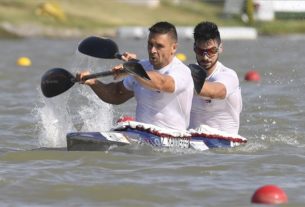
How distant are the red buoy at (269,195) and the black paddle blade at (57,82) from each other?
2.86 meters

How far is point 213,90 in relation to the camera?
10.0 m

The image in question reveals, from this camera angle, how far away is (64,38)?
135 feet

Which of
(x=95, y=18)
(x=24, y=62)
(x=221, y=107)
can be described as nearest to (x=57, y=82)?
(x=221, y=107)

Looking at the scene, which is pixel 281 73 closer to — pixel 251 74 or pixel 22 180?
pixel 251 74

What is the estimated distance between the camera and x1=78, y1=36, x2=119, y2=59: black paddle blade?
33.3ft

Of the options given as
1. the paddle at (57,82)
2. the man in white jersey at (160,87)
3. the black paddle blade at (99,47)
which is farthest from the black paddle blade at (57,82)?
the black paddle blade at (99,47)

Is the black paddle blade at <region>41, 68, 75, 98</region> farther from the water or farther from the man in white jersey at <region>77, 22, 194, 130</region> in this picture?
the water

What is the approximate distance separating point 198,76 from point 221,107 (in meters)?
0.74

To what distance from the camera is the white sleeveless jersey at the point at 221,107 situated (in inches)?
404

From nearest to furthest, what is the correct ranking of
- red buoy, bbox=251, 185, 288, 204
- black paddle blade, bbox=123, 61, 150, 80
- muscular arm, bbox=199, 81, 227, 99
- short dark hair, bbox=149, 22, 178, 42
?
red buoy, bbox=251, 185, 288, 204, black paddle blade, bbox=123, 61, 150, 80, short dark hair, bbox=149, 22, 178, 42, muscular arm, bbox=199, 81, 227, 99

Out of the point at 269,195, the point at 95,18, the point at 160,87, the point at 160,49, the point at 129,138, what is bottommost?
the point at 269,195

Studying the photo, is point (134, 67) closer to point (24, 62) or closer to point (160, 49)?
point (160, 49)

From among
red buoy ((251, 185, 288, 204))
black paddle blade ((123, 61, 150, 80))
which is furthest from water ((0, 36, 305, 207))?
black paddle blade ((123, 61, 150, 80))

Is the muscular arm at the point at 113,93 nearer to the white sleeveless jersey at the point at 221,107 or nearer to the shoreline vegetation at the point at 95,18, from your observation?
the white sleeveless jersey at the point at 221,107
